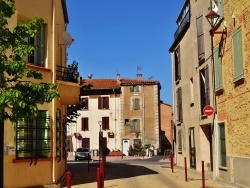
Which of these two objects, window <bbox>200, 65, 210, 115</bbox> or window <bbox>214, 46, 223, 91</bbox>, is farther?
window <bbox>200, 65, 210, 115</bbox>

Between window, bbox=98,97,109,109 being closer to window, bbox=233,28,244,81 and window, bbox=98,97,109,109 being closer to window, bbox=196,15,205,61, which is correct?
window, bbox=196,15,205,61

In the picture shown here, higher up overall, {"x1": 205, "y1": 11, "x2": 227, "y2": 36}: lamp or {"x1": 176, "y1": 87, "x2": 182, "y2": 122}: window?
{"x1": 205, "y1": 11, "x2": 227, "y2": 36}: lamp

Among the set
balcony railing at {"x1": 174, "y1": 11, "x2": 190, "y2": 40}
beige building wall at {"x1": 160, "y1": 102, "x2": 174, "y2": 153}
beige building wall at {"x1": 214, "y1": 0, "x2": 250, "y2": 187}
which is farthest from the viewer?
beige building wall at {"x1": 160, "y1": 102, "x2": 174, "y2": 153}

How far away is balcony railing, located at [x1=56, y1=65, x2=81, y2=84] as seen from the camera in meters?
17.4

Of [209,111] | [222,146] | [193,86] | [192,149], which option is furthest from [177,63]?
[222,146]

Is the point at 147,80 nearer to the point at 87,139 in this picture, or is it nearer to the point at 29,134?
the point at 87,139

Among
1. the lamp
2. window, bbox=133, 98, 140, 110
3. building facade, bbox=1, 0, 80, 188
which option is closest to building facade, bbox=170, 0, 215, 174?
the lamp

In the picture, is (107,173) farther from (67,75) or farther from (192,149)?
(67,75)

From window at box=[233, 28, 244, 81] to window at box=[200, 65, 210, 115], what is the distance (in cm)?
504

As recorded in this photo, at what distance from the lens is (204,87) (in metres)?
21.9

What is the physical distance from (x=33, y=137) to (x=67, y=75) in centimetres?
353

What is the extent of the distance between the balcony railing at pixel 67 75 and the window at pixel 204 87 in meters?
6.35

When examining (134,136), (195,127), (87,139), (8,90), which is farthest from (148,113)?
(8,90)

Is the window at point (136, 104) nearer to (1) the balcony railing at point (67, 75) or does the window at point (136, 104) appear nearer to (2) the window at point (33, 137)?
(1) the balcony railing at point (67, 75)
